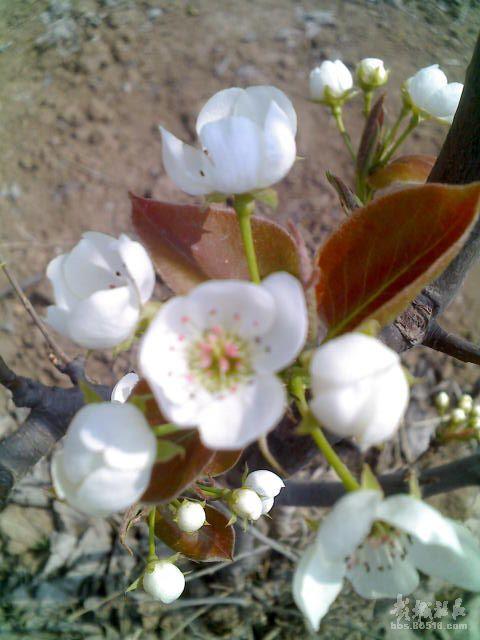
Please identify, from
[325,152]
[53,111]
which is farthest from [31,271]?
[325,152]

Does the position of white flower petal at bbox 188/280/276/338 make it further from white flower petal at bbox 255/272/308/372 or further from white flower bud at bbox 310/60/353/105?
white flower bud at bbox 310/60/353/105

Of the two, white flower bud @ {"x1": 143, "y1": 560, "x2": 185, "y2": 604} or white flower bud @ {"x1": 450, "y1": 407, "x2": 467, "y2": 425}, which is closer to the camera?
white flower bud @ {"x1": 143, "y1": 560, "x2": 185, "y2": 604}

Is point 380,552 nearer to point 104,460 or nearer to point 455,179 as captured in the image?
point 104,460

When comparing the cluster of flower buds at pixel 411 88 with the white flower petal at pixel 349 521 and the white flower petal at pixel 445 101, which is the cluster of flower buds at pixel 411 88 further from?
the white flower petal at pixel 349 521

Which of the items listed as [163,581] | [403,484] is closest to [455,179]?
[403,484]

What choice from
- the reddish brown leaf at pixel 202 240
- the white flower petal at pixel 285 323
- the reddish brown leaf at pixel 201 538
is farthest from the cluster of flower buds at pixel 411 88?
the reddish brown leaf at pixel 201 538

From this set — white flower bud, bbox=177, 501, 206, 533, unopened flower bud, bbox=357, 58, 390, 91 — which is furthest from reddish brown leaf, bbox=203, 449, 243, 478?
unopened flower bud, bbox=357, 58, 390, 91
